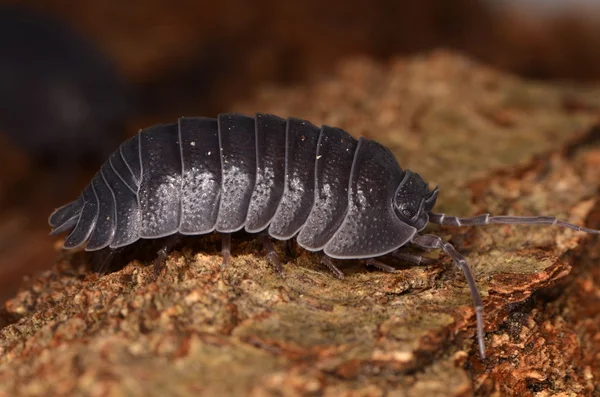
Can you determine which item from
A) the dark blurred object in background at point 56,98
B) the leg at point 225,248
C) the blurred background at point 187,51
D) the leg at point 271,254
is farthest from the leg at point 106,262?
the dark blurred object in background at point 56,98

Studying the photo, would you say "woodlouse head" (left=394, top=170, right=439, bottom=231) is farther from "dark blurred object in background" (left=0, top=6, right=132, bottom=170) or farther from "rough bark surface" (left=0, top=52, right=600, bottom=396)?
"dark blurred object in background" (left=0, top=6, right=132, bottom=170)

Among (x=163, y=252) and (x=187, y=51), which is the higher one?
(x=187, y=51)

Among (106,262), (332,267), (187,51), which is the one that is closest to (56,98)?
(187,51)

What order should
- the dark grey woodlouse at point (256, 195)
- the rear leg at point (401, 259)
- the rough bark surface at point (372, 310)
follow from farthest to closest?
the rear leg at point (401, 259), the dark grey woodlouse at point (256, 195), the rough bark surface at point (372, 310)

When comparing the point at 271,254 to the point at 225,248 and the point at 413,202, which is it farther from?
the point at 413,202

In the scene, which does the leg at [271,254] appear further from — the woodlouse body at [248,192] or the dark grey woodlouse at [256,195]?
the woodlouse body at [248,192]
